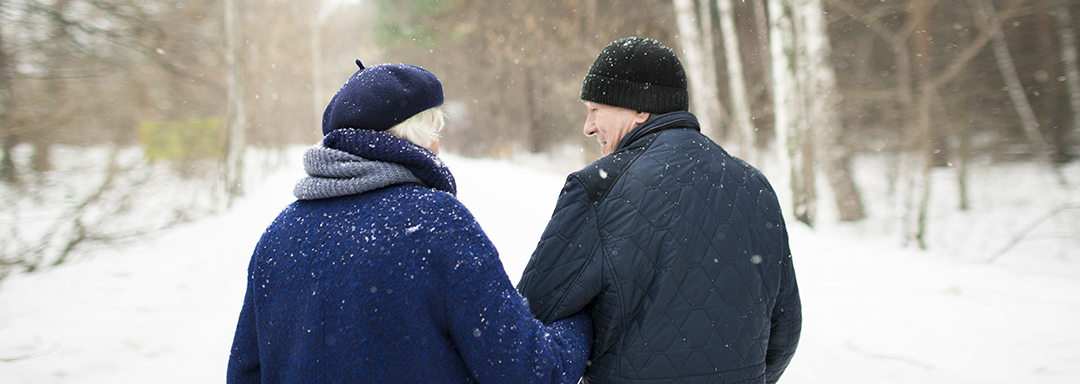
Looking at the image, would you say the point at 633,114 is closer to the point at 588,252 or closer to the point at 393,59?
the point at 588,252

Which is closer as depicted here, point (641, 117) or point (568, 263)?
point (568, 263)

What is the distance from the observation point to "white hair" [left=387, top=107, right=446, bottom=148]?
136 centimetres

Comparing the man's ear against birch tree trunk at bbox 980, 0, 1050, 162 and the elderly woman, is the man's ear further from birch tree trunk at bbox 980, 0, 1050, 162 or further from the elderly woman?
birch tree trunk at bbox 980, 0, 1050, 162

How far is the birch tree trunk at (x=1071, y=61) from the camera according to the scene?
556 centimetres

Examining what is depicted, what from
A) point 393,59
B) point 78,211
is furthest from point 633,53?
point 393,59

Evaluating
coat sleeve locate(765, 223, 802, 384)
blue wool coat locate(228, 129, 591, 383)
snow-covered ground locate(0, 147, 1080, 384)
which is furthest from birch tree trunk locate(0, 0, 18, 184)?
coat sleeve locate(765, 223, 802, 384)

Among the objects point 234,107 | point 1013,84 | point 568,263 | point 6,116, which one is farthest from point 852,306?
point 234,107

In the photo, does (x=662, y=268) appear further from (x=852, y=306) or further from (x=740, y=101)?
(x=740, y=101)

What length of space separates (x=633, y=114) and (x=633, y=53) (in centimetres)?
19

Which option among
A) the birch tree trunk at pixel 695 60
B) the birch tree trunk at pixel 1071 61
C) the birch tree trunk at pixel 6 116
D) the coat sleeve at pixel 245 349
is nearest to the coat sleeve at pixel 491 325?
the coat sleeve at pixel 245 349

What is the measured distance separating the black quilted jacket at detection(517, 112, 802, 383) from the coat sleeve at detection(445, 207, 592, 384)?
0.20 metres

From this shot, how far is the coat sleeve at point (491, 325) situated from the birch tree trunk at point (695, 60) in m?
7.36

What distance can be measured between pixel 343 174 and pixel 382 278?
26 cm

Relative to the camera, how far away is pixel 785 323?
1.72 meters
